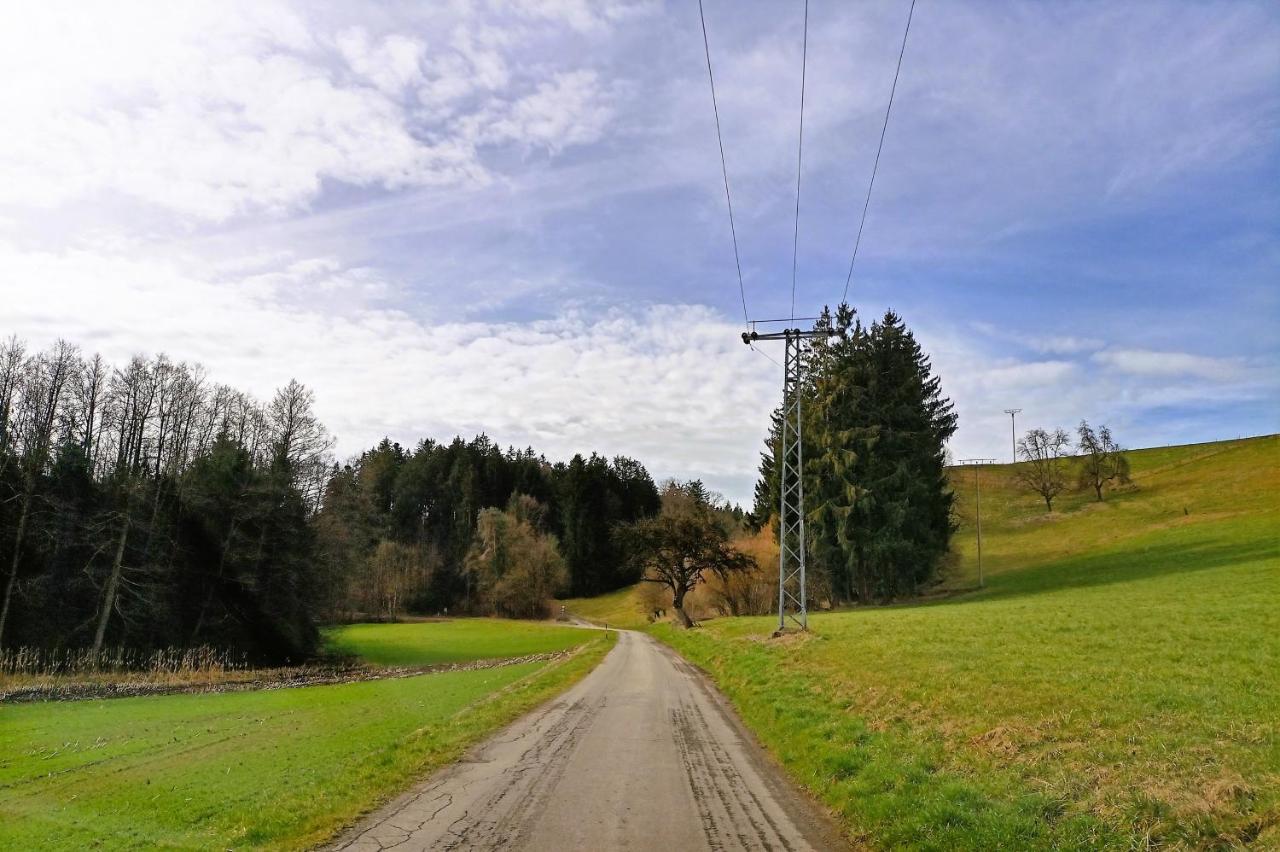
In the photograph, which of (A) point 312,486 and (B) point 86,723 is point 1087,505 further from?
(B) point 86,723

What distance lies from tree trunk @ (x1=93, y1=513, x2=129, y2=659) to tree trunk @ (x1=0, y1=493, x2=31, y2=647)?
11.1 feet

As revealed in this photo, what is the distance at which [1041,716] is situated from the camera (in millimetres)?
9531

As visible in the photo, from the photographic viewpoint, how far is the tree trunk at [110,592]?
1266 inches

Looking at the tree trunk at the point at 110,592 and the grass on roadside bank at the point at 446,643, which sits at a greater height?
the tree trunk at the point at 110,592

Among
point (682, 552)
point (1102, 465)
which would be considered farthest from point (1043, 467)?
point (682, 552)

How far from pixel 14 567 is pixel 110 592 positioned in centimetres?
378

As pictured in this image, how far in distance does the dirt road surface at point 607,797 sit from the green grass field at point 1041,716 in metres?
0.73

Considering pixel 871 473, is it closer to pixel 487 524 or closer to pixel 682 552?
pixel 682 552

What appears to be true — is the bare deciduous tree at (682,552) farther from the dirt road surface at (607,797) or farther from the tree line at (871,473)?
the dirt road surface at (607,797)

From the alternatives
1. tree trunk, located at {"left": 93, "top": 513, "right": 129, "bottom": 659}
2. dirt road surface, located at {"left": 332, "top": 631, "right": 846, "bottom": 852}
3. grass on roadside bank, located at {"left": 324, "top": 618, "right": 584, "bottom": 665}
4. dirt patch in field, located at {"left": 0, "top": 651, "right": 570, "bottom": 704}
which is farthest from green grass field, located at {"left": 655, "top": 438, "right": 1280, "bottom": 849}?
tree trunk, located at {"left": 93, "top": 513, "right": 129, "bottom": 659}

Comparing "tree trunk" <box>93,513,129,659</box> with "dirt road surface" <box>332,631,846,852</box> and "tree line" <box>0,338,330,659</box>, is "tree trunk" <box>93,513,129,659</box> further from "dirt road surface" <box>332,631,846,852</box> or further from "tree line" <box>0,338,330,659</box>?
"dirt road surface" <box>332,631,846,852</box>

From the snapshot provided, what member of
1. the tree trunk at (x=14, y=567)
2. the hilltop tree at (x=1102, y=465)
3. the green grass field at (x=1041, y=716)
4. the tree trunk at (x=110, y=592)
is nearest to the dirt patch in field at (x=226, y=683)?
the tree trunk at (x=110, y=592)

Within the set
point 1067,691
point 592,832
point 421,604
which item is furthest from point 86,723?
point 421,604

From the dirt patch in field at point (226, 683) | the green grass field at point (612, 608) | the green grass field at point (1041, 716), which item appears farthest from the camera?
the green grass field at point (612, 608)
